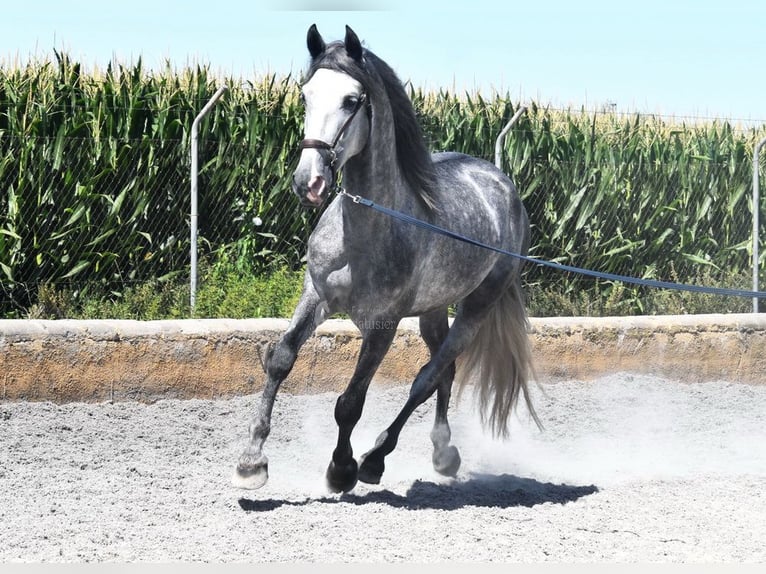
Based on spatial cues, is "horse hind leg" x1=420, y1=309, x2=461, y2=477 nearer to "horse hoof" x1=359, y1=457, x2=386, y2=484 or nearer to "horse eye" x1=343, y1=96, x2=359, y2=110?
"horse hoof" x1=359, y1=457, x2=386, y2=484

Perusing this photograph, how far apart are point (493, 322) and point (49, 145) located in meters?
5.14

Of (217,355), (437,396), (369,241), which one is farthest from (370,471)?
(217,355)

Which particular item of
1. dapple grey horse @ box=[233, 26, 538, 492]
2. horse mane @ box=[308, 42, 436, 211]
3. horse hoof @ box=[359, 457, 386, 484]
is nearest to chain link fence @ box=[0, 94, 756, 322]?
dapple grey horse @ box=[233, 26, 538, 492]

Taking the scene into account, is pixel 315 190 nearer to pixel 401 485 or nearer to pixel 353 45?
pixel 353 45

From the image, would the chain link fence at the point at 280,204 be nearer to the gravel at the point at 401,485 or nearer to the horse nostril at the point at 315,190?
the gravel at the point at 401,485

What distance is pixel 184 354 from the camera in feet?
26.1

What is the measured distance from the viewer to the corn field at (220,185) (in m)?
10.5

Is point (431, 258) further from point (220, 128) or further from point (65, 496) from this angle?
point (220, 128)

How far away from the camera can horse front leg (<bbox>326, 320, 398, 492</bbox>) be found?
566 cm

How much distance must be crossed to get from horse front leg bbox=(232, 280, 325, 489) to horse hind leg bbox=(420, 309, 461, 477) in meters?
0.97

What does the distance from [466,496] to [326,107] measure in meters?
2.18

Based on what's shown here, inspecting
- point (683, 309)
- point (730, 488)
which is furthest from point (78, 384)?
point (683, 309)

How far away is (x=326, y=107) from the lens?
5109 millimetres

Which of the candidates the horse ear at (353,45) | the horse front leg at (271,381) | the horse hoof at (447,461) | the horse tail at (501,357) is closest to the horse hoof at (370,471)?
the horse front leg at (271,381)
